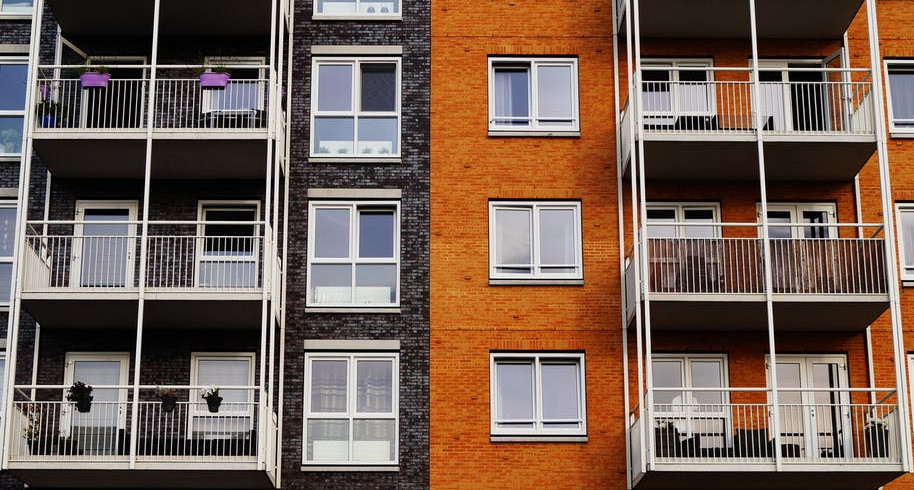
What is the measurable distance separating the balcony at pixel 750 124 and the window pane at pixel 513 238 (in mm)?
1872

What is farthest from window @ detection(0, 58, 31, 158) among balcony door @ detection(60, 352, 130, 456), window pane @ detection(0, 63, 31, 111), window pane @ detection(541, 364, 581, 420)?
window pane @ detection(541, 364, 581, 420)

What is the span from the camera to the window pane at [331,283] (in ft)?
76.9

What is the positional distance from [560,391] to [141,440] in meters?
6.32

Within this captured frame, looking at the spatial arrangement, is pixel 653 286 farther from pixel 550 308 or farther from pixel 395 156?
pixel 395 156

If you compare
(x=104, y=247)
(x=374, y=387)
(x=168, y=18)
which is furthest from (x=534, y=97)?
(x=104, y=247)

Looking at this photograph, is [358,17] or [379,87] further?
[358,17]

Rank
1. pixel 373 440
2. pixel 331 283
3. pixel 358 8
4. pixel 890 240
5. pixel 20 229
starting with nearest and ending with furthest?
pixel 890 240
pixel 20 229
pixel 373 440
pixel 331 283
pixel 358 8

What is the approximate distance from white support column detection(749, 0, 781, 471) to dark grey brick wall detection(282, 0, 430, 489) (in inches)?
203

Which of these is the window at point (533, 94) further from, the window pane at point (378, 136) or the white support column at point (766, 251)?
the white support column at point (766, 251)

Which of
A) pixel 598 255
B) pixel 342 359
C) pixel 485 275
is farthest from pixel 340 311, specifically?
pixel 598 255

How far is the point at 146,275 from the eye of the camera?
23188mm

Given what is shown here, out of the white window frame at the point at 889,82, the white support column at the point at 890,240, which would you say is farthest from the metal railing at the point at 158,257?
the white window frame at the point at 889,82

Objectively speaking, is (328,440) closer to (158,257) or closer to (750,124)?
(158,257)

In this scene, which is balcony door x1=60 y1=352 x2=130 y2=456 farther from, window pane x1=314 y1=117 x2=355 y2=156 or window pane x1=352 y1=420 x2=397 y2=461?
window pane x1=314 y1=117 x2=355 y2=156
